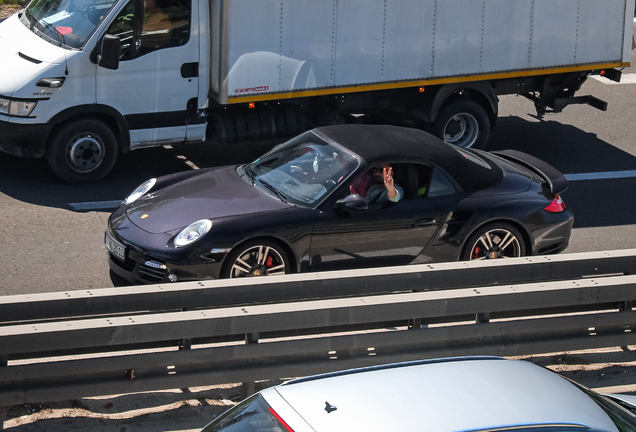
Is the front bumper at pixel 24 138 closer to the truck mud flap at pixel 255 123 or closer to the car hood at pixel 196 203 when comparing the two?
the truck mud flap at pixel 255 123

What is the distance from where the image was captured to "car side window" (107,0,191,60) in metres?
10.0

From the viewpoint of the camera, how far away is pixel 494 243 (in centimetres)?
786

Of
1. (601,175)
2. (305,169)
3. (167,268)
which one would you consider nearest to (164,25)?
(305,169)

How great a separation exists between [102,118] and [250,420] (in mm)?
7405

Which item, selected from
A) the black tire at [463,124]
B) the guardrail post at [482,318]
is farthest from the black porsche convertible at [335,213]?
the black tire at [463,124]

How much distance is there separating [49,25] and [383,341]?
6.93 metres

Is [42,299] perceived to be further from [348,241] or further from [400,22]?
[400,22]

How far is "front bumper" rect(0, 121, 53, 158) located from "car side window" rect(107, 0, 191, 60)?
4.25 feet

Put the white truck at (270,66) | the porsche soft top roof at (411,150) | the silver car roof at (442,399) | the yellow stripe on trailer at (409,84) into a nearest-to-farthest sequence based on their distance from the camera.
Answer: the silver car roof at (442,399) < the porsche soft top roof at (411,150) < the white truck at (270,66) < the yellow stripe on trailer at (409,84)

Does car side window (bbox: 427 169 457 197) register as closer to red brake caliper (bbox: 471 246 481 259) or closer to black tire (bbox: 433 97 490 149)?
red brake caliper (bbox: 471 246 481 259)

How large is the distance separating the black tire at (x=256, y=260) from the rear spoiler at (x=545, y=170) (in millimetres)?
2869

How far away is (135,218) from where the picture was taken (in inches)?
289

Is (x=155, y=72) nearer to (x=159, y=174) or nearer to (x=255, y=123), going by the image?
(x=159, y=174)

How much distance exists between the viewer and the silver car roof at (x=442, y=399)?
132 inches
